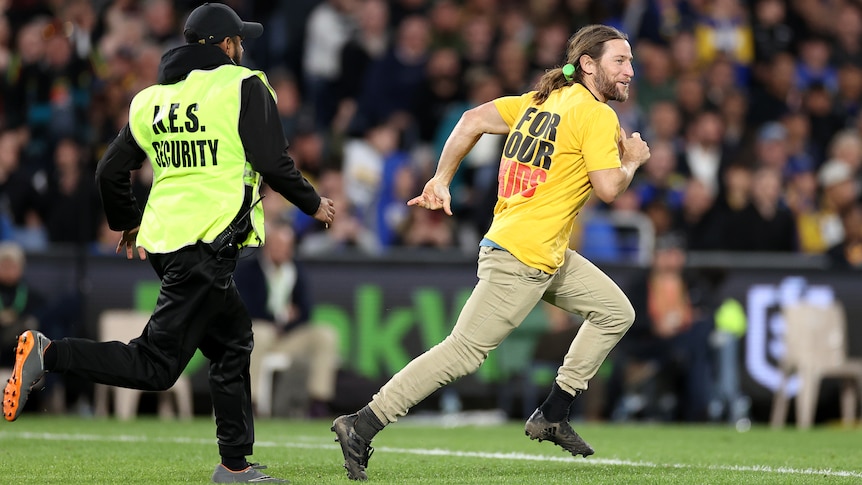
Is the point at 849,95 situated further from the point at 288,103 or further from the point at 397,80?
the point at 288,103

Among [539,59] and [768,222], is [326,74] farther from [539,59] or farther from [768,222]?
[768,222]

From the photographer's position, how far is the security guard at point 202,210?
6.11 metres

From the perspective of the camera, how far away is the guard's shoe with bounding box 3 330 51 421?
588 cm

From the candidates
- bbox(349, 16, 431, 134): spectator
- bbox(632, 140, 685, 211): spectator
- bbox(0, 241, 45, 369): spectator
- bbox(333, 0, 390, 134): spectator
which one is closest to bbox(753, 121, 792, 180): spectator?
bbox(632, 140, 685, 211): spectator

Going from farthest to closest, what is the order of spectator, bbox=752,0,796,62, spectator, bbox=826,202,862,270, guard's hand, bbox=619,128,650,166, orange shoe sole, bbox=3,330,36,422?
spectator, bbox=752,0,796,62 → spectator, bbox=826,202,862,270 → guard's hand, bbox=619,128,650,166 → orange shoe sole, bbox=3,330,36,422

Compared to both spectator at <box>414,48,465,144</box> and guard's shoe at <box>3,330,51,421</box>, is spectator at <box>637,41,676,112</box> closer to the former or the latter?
spectator at <box>414,48,465,144</box>

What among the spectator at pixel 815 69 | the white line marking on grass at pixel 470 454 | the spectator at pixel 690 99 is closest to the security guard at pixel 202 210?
the white line marking on grass at pixel 470 454

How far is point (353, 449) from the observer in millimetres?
6441

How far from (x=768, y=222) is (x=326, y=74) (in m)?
5.17

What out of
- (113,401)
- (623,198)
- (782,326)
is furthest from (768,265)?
(113,401)

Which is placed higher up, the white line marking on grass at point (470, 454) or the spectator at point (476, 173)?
the spectator at point (476, 173)

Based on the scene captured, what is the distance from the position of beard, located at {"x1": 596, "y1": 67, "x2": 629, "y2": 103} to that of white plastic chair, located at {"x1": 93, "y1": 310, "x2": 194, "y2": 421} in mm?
6728

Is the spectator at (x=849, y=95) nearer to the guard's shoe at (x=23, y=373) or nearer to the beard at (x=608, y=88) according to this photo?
the beard at (x=608, y=88)

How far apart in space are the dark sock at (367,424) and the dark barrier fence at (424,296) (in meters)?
6.49
